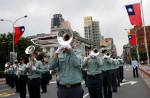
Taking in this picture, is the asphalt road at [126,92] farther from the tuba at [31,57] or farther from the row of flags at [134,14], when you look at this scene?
the row of flags at [134,14]

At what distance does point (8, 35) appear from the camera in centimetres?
8681

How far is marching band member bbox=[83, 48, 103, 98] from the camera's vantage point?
36.8ft

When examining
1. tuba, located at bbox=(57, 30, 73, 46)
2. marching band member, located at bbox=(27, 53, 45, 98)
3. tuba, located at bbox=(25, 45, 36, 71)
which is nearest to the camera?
tuba, located at bbox=(57, 30, 73, 46)

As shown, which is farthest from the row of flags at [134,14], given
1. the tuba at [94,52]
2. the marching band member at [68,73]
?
the marching band member at [68,73]

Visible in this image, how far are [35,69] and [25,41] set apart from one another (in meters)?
78.6

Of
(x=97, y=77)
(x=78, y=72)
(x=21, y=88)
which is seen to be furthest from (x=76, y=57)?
(x=21, y=88)

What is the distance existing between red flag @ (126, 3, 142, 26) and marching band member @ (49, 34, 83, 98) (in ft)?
90.5

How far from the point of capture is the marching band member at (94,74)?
1122cm

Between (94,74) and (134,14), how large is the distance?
80.1 ft

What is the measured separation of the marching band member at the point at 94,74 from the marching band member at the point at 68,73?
13.0ft

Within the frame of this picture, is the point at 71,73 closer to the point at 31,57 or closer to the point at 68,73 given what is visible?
the point at 68,73

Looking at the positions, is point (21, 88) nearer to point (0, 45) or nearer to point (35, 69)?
point (35, 69)

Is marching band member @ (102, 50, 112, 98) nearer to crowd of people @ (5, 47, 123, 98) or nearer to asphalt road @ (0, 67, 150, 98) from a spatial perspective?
crowd of people @ (5, 47, 123, 98)

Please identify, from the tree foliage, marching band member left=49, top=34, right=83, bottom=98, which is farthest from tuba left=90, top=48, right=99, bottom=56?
the tree foliage
